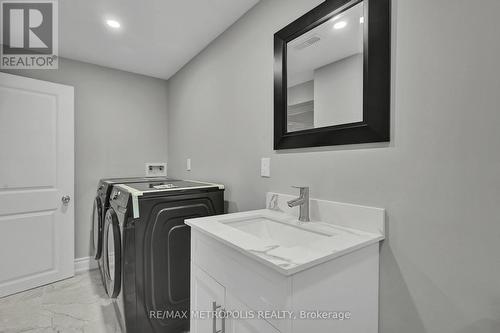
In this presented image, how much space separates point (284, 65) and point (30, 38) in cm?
233

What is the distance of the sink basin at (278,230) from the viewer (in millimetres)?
1159

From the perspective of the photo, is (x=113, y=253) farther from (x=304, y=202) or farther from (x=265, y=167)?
(x=304, y=202)

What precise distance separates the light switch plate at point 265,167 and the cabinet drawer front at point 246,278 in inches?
24.1

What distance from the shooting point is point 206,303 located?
3.63 feet

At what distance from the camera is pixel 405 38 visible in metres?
0.94

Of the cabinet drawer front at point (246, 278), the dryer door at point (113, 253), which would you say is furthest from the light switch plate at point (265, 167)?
the dryer door at point (113, 253)

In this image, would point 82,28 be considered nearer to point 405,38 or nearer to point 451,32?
point 405,38

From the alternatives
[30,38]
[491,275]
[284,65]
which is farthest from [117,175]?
[491,275]

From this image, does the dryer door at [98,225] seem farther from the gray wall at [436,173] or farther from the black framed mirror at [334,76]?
the gray wall at [436,173]

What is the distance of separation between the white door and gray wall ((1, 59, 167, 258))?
18 cm

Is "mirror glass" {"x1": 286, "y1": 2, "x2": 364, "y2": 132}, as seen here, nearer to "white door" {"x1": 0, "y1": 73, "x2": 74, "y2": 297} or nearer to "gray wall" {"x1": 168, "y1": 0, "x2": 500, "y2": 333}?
"gray wall" {"x1": 168, "y1": 0, "x2": 500, "y2": 333}
